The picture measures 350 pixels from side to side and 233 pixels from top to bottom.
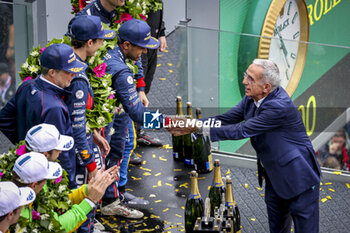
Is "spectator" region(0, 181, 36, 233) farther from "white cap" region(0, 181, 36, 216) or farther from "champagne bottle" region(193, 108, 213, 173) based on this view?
"champagne bottle" region(193, 108, 213, 173)

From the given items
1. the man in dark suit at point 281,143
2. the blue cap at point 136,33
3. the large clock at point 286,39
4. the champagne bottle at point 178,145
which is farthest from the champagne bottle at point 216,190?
the large clock at point 286,39

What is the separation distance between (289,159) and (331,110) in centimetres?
252

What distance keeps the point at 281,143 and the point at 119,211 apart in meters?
1.97

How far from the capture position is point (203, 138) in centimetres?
793

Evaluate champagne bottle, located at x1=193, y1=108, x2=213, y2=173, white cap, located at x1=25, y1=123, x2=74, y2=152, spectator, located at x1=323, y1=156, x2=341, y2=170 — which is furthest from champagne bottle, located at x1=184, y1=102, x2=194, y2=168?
white cap, located at x1=25, y1=123, x2=74, y2=152

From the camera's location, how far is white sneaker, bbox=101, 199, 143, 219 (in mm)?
6797

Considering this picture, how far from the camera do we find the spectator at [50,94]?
526 centimetres

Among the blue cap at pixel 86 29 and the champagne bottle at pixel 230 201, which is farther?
the champagne bottle at pixel 230 201

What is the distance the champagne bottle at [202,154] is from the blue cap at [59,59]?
2.79m

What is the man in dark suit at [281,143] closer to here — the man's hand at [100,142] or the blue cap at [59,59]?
the man's hand at [100,142]

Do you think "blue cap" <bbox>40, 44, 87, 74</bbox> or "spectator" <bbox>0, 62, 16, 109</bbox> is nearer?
"blue cap" <bbox>40, 44, 87, 74</bbox>

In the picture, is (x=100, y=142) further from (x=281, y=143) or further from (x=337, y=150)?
(x=337, y=150)

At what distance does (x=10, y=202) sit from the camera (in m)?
4.07

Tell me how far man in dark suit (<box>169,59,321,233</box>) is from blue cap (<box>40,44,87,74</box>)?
1.43 meters
